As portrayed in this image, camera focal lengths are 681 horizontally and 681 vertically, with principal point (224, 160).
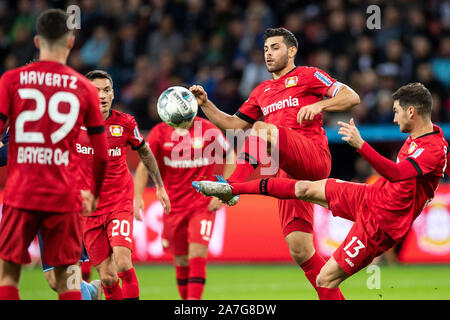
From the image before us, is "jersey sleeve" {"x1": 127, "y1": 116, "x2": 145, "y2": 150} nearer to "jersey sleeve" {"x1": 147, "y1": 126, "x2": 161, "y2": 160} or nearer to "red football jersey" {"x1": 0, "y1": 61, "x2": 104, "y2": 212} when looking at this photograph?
"jersey sleeve" {"x1": 147, "y1": 126, "x2": 161, "y2": 160}

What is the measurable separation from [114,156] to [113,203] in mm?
522

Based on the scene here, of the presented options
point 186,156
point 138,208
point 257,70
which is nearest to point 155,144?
point 186,156

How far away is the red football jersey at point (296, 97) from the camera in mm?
7004

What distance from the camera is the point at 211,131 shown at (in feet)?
29.7

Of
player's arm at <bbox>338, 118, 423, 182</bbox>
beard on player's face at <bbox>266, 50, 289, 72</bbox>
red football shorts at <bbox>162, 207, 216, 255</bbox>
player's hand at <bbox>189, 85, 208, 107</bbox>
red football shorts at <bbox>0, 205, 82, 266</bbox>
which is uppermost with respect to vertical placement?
beard on player's face at <bbox>266, 50, 289, 72</bbox>

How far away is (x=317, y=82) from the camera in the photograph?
7062mm

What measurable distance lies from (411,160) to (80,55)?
11.9 metres

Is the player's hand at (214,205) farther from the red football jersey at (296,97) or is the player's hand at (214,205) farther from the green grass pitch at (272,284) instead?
the red football jersey at (296,97)

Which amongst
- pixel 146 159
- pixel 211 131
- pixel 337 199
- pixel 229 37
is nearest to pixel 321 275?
pixel 337 199

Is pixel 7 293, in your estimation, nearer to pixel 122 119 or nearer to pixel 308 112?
pixel 122 119

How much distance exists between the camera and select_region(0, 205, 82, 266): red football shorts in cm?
489

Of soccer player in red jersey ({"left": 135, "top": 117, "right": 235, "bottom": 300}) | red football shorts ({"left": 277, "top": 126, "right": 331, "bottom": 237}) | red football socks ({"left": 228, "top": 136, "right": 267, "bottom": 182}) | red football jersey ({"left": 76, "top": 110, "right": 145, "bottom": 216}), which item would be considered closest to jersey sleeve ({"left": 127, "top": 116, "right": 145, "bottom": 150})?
red football jersey ({"left": 76, "top": 110, "right": 145, "bottom": 216})

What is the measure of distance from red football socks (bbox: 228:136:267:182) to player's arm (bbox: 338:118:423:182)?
977mm

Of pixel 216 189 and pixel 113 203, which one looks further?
pixel 113 203
